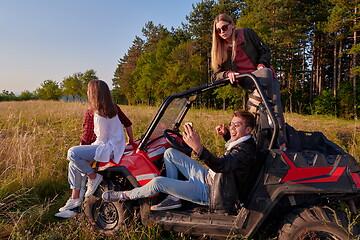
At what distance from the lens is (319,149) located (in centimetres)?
290

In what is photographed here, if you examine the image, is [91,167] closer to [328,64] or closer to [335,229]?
[335,229]

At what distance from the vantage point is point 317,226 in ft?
6.91

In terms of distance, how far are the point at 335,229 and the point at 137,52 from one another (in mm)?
51869

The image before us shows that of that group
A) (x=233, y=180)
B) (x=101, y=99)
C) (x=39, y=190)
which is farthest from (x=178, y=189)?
(x=39, y=190)

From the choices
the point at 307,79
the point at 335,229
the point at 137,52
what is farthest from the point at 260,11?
the point at 137,52

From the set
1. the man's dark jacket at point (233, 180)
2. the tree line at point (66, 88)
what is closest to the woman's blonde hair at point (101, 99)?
the man's dark jacket at point (233, 180)

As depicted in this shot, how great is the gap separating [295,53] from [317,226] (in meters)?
27.9

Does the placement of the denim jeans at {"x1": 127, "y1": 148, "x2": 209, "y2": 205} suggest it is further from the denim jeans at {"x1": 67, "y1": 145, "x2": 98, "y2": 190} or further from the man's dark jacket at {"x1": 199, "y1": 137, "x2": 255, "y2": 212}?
the denim jeans at {"x1": 67, "y1": 145, "x2": 98, "y2": 190}

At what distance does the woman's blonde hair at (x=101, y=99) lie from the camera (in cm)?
302

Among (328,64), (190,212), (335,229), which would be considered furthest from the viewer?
(328,64)

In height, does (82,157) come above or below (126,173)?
above

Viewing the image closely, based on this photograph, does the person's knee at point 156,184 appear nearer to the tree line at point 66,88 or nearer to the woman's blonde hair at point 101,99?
the woman's blonde hair at point 101,99

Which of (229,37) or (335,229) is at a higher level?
(229,37)

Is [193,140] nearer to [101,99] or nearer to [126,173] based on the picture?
[126,173]
